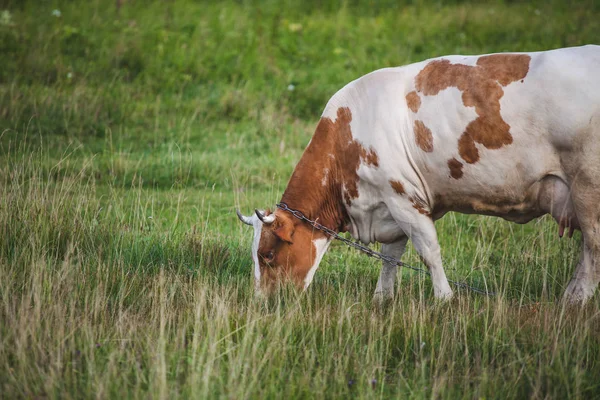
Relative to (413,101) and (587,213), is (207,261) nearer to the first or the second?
(413,101)

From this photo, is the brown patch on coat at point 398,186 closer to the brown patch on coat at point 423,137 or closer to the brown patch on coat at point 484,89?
the brown patch on coat at point 423,137

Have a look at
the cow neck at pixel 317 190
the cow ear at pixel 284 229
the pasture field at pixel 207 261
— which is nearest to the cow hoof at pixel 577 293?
the pasture field at pixel 207 261

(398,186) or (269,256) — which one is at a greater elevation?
(398,186)

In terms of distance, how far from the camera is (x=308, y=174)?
5.75 meters

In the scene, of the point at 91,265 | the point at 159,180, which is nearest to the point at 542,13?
the point at 159,180

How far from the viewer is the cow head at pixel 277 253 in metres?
5.55

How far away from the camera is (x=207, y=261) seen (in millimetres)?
6160

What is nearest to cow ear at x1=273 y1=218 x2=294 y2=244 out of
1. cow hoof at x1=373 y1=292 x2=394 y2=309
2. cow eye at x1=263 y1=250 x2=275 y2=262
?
cow eye at x1=263 y1=250 x2=275 y2=262

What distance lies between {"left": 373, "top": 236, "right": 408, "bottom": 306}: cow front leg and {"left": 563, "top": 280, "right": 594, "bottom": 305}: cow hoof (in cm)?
127

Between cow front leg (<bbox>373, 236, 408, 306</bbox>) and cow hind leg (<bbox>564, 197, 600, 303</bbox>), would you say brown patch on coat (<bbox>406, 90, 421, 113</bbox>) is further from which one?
cow hind leg (<bbox>564, 197, 600, 303</bbox>)

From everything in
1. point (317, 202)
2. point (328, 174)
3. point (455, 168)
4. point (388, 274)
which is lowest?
point (388, 274)

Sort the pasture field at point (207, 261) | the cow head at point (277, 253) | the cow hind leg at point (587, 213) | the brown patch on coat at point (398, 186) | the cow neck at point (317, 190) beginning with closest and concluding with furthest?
1. the pasture field at point (207, 261)
2. the cow hind leg at point (587, 213)
3. the brown patch on coat at point (398, 186)
4. the cow head at point (277, 253)
5. the cow neck at point (317, 190)

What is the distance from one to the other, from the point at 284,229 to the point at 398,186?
902 millimetres

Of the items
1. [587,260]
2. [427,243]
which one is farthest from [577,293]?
[427,243]
